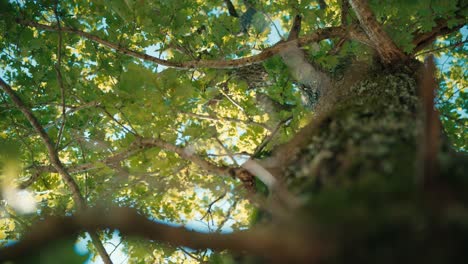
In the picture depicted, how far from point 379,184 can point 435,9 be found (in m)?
2.97

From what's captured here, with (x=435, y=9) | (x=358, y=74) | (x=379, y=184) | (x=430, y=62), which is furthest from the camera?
(x=358, y=74)

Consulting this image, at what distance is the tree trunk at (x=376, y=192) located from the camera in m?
Answer: 0.91

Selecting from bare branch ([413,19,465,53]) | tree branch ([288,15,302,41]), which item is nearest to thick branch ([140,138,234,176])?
tree branch ([288,15,302,41])

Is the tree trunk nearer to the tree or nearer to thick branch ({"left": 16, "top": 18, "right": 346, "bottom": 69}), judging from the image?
the tree

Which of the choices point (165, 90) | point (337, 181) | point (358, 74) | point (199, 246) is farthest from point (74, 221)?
point (358, 74)

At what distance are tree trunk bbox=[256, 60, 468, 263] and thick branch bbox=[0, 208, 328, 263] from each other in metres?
0.08

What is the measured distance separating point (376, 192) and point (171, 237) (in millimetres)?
675

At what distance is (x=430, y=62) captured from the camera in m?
1.28

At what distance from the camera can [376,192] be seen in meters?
1.08

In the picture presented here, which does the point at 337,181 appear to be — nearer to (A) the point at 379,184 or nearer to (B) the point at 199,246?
(A) the point at 379,184

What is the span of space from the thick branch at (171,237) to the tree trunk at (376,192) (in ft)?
0.26

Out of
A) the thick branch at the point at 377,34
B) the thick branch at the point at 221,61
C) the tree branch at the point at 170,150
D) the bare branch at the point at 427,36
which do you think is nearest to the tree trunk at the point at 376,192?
the tree branch at the point at 170,150

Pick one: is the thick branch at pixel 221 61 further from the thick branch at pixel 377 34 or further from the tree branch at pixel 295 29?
the thick branch at pixel 377 34

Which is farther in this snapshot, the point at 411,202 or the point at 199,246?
the point at 199,246
